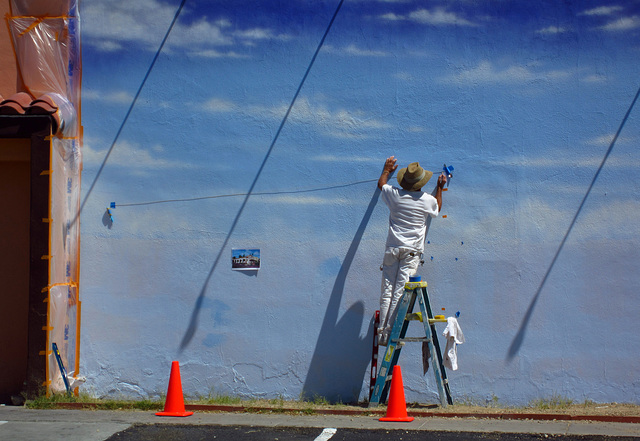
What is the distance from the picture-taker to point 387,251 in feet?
22.0

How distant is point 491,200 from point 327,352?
8.51ft

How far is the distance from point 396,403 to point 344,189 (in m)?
2.48

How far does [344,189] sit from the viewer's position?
23.3 feet

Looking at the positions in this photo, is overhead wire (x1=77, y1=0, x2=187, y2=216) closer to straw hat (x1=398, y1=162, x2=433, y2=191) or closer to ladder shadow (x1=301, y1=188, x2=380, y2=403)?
ladder shadow (x1=301, y1=188, x2=380, y2=403)

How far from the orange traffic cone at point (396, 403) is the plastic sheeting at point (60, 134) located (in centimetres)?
372

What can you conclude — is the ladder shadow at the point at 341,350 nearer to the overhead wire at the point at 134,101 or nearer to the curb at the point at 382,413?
the curb at the point at 382,413

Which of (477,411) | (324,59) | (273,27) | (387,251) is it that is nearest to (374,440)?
→ (477,411)

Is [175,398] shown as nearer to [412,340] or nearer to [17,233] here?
[412,340]

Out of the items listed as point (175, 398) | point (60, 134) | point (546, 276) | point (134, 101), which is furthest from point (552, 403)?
point (60, 134)

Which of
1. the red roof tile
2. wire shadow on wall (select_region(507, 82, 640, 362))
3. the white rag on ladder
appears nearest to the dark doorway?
the red roof tile

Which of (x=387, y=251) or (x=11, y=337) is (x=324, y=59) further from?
(x=11, y=337)

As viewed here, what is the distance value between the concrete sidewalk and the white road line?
16cm

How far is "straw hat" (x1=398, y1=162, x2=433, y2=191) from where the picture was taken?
21.9ft

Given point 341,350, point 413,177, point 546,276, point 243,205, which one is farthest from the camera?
point 243,205
